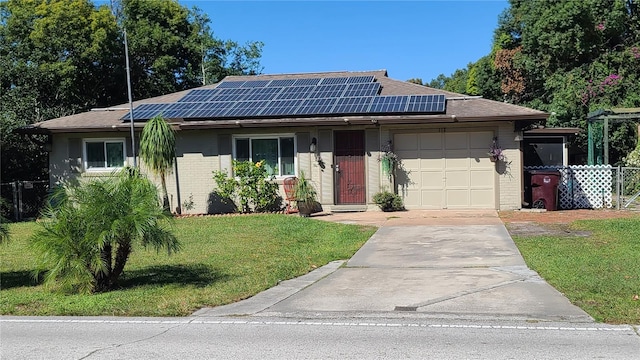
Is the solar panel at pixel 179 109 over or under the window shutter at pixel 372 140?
over

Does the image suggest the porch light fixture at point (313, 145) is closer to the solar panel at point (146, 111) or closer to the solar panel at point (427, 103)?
the solar panel at point (427, 103)

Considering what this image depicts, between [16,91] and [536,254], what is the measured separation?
68.3 feet

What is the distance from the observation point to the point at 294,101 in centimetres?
1842

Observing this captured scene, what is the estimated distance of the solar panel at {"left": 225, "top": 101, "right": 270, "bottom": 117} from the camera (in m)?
17.6

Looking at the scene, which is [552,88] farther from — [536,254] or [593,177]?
[536,254]

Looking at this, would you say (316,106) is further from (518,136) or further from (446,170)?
(518,136)

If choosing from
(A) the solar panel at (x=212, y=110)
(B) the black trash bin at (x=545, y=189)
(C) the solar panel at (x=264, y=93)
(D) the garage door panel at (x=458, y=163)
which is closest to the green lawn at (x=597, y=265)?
(B) the black trash bin at (x=545, y=189)

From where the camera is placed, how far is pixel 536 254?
10.3 meters

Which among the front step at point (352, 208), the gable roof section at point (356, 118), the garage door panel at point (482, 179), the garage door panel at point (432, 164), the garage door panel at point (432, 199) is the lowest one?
the front step at point (352, 208)

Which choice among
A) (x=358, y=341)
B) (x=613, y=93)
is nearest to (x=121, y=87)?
(x=613, y=93)

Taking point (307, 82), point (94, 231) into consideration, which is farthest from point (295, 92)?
point (94, 231)

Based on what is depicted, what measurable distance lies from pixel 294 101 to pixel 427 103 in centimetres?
413

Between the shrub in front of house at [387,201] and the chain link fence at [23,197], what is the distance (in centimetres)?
1036

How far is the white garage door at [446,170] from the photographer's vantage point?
17.1 m
